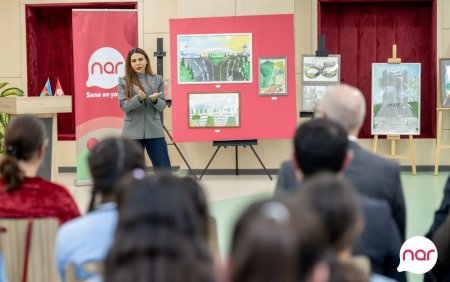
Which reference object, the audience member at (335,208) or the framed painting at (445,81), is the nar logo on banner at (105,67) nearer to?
the framed painting at (445,81)

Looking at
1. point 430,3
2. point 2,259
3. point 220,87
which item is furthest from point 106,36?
point 2,259

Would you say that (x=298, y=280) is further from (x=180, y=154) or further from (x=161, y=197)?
(x=180, y=154)

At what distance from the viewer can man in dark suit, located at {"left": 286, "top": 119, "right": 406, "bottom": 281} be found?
2338 mm

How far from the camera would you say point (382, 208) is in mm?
2404

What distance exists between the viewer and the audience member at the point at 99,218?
2.15 meters

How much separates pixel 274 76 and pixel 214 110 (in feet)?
2.78

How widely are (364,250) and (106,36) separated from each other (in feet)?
22.4

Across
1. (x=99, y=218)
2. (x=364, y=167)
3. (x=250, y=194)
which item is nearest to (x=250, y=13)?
(x=250, y=194)

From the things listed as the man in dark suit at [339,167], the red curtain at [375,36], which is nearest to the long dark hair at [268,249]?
the man in dark suit at [339,167]

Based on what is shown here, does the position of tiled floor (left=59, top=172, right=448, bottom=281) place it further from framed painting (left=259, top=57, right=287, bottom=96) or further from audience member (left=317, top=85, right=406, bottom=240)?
audience member (left=317, top=85, right=406, bottom=240)

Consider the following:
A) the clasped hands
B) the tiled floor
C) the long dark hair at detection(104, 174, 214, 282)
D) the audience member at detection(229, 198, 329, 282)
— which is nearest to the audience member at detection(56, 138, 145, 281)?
the long dark hair at detection(104, 174, 214, 282)

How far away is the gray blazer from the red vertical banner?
139 centimetres

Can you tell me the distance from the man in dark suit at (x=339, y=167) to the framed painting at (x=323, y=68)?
7104mm
